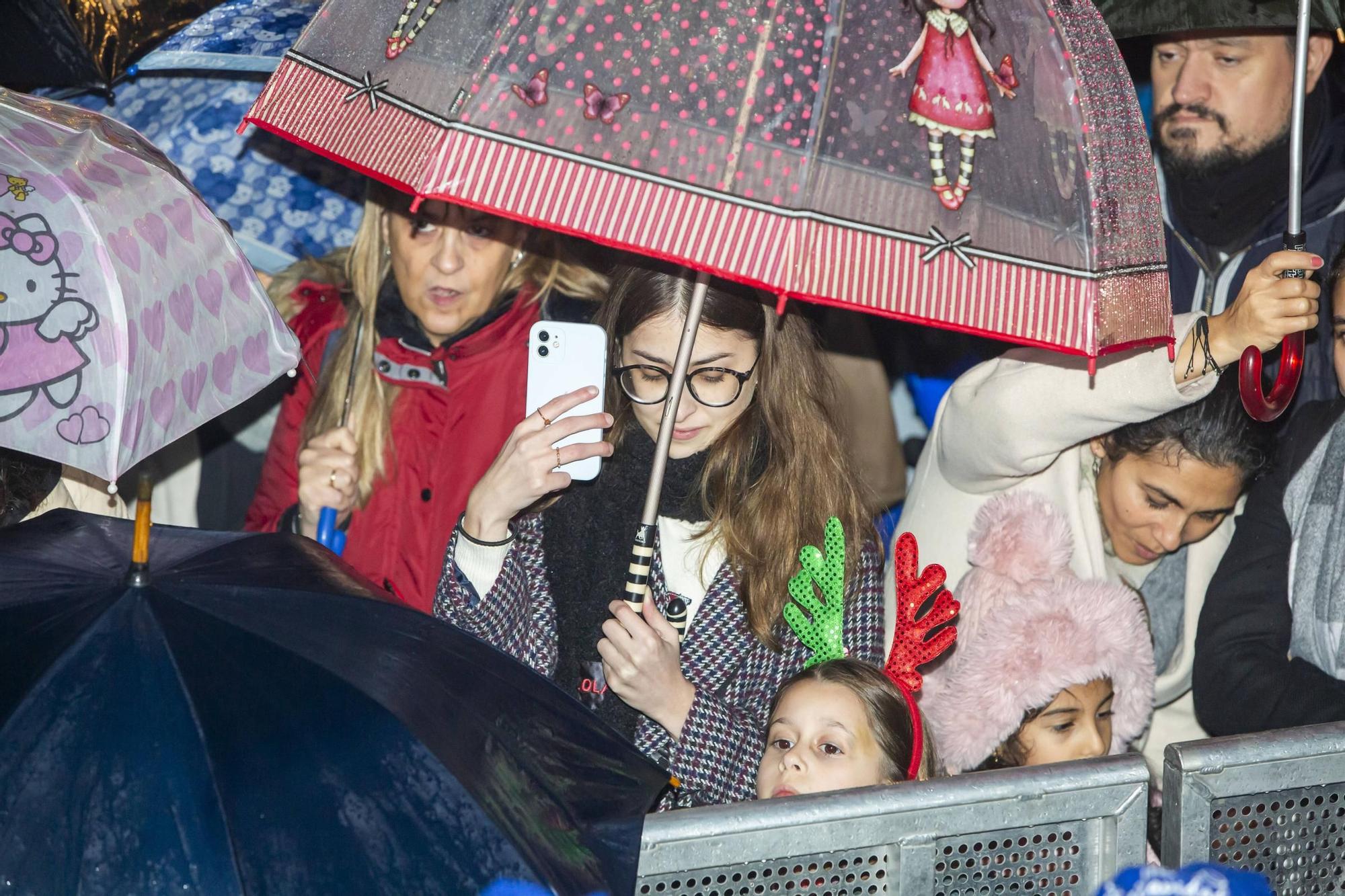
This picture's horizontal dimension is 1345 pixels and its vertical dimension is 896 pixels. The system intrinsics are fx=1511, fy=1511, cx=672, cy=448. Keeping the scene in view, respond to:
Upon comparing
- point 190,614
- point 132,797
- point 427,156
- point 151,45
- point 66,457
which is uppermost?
point 151,45

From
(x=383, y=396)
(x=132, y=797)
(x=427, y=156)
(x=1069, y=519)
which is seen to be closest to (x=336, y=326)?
(x=383, y=396)

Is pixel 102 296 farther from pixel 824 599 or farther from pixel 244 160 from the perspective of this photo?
pixel 824 599

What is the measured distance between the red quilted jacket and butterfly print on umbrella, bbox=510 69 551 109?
134cm

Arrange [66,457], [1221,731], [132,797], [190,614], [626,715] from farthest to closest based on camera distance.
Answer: [1221,731]
[626,715]
[66,457]
[190,614]
[132,797]

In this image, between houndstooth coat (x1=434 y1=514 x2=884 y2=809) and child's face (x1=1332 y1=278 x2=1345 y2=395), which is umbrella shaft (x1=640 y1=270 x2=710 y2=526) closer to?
houndstooth coat (x1=434 y1=514 x2=884 y2=809)

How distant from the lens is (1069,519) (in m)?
3.49

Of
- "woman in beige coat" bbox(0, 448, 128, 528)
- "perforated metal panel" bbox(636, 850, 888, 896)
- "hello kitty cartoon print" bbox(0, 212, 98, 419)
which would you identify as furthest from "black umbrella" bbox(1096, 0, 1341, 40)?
"woman in beige coat" bbox(0, 448, 128, 528)

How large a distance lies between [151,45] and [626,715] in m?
2.01

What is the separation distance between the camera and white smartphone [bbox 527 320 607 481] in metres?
3.10

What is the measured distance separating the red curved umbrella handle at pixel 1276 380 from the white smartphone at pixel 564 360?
1257mm

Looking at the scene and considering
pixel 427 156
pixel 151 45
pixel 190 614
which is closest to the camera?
pixel 190 614

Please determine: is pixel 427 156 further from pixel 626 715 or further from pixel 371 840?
pixel 626 715

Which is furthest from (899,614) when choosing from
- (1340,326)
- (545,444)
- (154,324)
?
(154,324)

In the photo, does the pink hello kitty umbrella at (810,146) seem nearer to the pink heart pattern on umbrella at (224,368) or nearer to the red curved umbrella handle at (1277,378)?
the red curved umbrella handle at (1277,378)
